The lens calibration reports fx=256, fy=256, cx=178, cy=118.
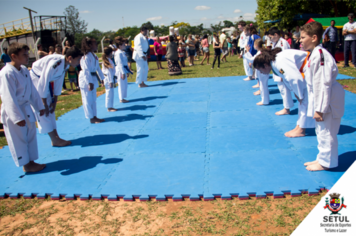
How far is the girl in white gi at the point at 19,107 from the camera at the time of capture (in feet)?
12.3

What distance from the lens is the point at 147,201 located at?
3.29 meters

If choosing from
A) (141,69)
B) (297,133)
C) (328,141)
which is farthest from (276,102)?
(141,69)

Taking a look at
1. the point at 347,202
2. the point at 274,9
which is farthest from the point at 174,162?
the point at 274,9

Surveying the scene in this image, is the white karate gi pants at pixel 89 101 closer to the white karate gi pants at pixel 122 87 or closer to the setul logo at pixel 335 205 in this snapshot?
the white karate gi pants at pixel 122 87

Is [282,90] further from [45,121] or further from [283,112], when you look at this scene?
[45,121]

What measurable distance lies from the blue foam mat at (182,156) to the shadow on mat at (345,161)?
0.01 metres

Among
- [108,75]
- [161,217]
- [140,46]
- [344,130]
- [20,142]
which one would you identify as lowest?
[161,217]

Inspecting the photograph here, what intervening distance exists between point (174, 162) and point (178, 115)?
8.48 feet

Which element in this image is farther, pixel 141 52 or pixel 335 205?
pixel 141 52

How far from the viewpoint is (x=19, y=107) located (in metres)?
3.90

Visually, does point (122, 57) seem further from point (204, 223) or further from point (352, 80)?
point (352, 80)

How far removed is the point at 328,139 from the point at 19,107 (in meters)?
4.41

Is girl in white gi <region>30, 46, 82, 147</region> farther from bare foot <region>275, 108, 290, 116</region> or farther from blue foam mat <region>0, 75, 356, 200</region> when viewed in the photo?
bare foot <region>275, 108, 290, 116</region>

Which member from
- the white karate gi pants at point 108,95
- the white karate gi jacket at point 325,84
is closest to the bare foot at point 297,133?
the white karate gi jacket at point 325,84
